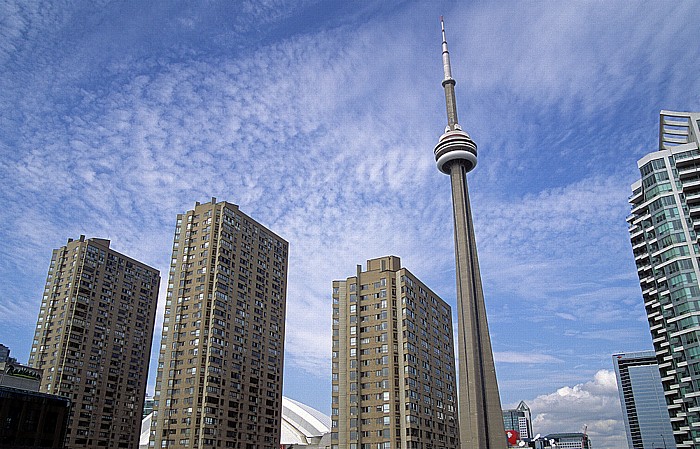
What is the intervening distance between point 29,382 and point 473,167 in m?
105

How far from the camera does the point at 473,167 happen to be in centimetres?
14162

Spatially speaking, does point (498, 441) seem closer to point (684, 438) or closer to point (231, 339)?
point (684, 438)

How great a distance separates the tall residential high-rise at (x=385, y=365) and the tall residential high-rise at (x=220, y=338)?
22402 millimetres

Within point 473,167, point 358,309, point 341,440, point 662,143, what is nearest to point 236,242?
point 358,309

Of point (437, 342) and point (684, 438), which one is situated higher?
point (437, 342)

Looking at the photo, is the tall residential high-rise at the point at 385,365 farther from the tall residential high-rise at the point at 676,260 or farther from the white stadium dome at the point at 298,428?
the white stadium dome at the point at 298,428

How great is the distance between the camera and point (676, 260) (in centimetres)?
8919

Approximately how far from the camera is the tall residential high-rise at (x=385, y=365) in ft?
330

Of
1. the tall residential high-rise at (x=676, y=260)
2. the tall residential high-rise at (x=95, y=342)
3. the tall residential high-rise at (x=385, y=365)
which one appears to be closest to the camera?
the tall residential high-rise at (x=676, y=260)

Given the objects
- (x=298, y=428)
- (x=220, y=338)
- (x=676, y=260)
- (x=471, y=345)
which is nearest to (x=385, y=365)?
(x=471, y=345)

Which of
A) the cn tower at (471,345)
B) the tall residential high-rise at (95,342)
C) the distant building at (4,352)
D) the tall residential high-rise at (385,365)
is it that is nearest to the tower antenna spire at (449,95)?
the cn tower at (471,345)

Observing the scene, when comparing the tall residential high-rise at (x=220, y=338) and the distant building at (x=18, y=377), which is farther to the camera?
the tall residential high-rise at (x=220, y=338)

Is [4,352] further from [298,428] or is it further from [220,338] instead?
[298,428]

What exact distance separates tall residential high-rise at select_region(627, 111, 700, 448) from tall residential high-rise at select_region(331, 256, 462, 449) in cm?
4214
